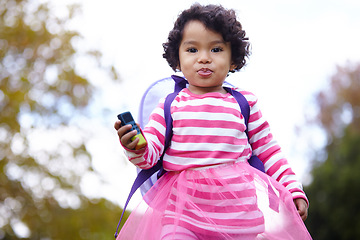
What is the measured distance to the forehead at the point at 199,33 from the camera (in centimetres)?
226

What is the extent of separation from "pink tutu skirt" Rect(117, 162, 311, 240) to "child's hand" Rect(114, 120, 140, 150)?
0.33 metres

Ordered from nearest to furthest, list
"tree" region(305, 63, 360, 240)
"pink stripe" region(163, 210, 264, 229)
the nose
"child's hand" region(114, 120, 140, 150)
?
"child's hand" region(114, 120, 140, 150) → "pink stripe" region(163, 210, 264, 229) → the nose → "tree" region(305, 63, 360, 240)

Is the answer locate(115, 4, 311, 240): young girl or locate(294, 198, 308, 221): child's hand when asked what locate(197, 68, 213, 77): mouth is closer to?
locate(115, 4, 311, 240): young girl

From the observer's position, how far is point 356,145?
53.5 ft

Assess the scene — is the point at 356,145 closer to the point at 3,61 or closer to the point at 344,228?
the point at 344,228

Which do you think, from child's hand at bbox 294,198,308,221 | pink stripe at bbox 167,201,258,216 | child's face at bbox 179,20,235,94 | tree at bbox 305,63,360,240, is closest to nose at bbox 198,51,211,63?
child's face at bbox 179,20,235,94

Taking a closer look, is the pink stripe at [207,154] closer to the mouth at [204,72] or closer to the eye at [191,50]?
the mouth at [204,72]

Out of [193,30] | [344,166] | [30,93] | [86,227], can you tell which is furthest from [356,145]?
[193,30]

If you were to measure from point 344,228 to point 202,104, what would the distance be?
13.4 meters

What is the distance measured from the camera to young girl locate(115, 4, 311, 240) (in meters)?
2.02

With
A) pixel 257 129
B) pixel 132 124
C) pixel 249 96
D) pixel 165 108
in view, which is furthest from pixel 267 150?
pixel 132 124

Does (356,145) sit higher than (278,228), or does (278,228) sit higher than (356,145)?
(278,228)

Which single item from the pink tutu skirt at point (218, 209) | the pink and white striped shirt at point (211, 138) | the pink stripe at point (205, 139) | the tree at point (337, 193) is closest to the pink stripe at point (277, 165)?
the pink and white striped shirt at point (211, 138)

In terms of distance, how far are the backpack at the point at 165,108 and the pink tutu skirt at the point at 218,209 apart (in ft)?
0.42
